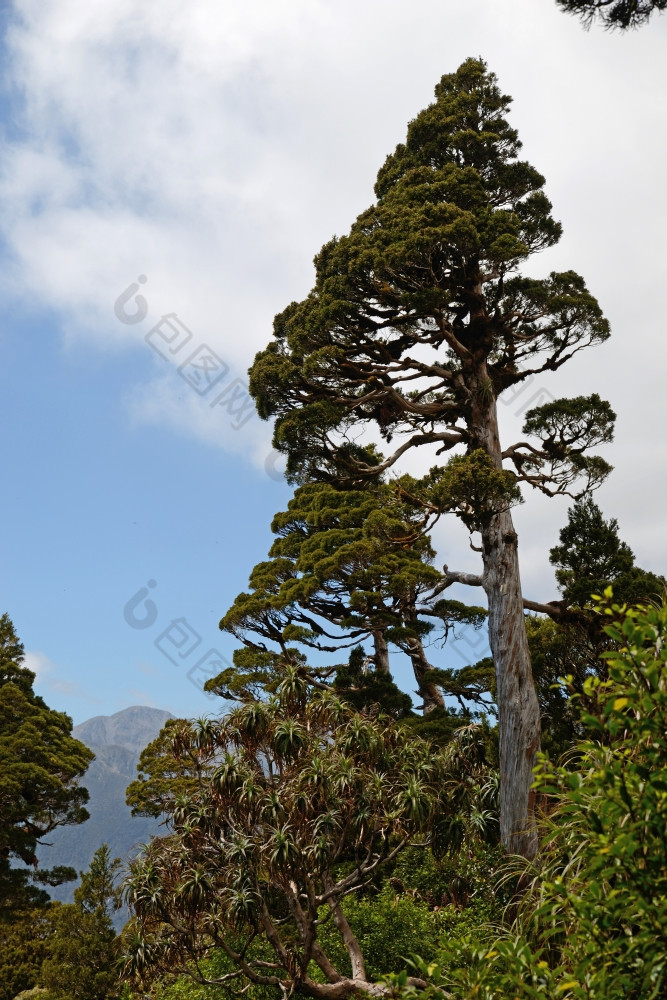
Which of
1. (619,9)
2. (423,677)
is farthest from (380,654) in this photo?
(619,9)

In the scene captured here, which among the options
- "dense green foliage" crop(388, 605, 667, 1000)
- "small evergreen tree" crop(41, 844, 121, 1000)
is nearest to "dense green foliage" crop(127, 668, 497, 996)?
"small evergreen tree" crop(41, 844, 121, 1000)

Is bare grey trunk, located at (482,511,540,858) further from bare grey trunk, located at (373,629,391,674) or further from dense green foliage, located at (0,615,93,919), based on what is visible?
dense green foliage, located at (0,615,93,919)

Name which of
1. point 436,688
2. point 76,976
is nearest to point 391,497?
point 436,688

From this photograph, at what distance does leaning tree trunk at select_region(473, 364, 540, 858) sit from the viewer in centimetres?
991

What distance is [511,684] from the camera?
1046 cm

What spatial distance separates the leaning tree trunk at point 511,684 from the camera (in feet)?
32.5

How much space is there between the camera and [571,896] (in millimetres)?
3164

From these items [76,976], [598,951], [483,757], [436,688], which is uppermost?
[436,688]

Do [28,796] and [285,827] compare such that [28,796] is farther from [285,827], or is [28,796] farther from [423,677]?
[285,827]

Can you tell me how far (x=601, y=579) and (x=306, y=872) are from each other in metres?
5.46

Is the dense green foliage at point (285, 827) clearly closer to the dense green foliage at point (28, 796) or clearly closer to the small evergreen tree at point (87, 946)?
the small evergreen tree at point (87, 946)

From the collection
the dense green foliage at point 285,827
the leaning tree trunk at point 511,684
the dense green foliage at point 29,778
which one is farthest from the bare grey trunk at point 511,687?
the dense green foliage at point 29,778

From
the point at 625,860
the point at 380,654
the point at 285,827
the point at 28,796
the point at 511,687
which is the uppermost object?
the point at 380,654

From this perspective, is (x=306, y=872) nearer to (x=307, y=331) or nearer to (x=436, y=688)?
(x=436, y=688)
